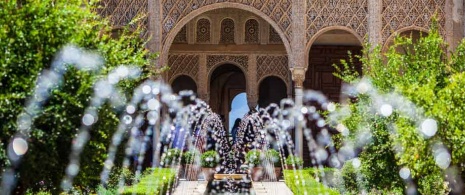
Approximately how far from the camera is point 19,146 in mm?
6984

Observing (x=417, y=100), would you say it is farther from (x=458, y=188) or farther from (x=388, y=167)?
(x=388, y=167)

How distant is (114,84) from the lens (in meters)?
7.70

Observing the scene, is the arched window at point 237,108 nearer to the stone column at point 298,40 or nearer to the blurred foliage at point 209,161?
the blurred foliage at point 209,161

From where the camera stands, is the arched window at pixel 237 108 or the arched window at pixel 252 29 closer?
the arched window at pixel 252 29

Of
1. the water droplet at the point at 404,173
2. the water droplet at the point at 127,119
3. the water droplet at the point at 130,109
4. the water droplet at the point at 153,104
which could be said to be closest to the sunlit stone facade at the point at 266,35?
the water droplet at the point at 153,104

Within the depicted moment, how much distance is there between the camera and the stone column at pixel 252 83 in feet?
61.2

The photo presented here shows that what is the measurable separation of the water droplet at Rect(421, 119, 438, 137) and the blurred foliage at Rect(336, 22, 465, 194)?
50 mm

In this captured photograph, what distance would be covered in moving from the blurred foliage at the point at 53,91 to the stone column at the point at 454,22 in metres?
10.5

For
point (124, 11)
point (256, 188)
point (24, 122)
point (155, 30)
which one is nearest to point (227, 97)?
point (155, 30)

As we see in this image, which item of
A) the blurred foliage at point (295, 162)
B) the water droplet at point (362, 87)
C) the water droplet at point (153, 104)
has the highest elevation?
the water droplet at point (153, 104)

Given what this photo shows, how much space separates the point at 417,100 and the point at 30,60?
379cm

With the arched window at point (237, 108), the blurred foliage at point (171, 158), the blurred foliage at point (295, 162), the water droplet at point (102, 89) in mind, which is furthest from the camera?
the arched window at point (237, 108)

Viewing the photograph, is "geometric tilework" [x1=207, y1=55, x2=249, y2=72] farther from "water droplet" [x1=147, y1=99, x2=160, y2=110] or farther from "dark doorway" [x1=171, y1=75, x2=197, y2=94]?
"water droplet" [x1=147, y1=99, x2=160, y2=110]

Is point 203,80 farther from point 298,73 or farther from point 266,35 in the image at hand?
point 298,73
